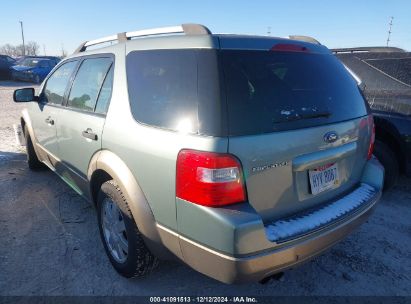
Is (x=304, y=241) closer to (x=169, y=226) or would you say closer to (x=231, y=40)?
(x=169, y=226)

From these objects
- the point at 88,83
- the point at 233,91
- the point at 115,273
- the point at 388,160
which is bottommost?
the point at 115,273

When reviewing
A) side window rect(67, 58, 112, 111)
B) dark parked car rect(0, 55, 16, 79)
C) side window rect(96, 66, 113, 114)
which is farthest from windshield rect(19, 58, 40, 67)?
side window rect(96, 66, 113, 114)

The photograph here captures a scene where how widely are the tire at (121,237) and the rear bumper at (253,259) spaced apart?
55cm

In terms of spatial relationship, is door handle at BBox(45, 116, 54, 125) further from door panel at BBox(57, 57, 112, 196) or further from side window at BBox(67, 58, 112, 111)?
side window at BBox(67, 58, 112, 111)

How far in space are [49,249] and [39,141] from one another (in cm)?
177

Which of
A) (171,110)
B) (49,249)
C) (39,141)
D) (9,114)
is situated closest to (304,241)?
(171,110)

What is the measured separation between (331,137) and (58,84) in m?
3.11

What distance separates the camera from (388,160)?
163 inches

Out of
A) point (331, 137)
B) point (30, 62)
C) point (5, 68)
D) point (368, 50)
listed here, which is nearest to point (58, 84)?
point (331, 137)

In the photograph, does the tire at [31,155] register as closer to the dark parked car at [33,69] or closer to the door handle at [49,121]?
the door handle at [49,121]

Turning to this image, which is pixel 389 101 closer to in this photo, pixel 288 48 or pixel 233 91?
pixel 288 48

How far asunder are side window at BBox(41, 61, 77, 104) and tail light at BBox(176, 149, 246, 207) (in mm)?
2354

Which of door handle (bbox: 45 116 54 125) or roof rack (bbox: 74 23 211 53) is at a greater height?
roof rack (bbox: 74 23 211 53)

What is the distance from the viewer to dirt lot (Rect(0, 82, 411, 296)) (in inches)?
104
